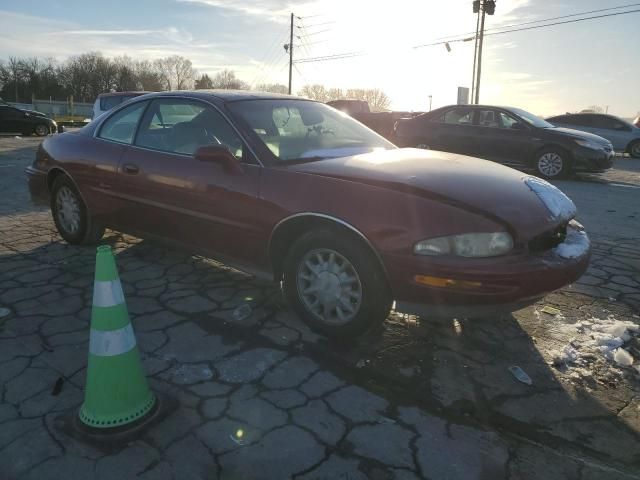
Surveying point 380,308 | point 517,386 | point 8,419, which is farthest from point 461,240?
point 8,419

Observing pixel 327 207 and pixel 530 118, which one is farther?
pixel 530 118

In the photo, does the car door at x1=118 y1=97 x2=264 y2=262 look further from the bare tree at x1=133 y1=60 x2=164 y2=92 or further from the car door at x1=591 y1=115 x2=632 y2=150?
the bare tree at x1=133 y1=60 x2=164 y2=92

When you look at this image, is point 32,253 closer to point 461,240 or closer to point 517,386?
point 461,240

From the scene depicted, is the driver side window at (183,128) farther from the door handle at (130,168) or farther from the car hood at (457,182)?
the car hood at (457,182)

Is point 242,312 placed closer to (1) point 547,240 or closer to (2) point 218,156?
(2) point 218,156

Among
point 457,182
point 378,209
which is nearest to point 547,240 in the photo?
point 457,182

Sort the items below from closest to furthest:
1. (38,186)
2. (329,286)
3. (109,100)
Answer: (329,286)
(38,186)
(109,100)

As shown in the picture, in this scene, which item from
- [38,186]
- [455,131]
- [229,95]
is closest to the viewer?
[229,95]

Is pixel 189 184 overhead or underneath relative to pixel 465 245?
overhead

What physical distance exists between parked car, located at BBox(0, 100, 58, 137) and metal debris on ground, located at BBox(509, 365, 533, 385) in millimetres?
21217

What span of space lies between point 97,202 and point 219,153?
1713mm

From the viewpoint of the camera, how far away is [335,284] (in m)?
2.88

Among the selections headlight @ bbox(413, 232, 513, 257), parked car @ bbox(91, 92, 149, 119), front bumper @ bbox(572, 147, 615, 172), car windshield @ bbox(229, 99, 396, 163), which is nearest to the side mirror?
car windshield @ bbox(229, 99, 396, 163)

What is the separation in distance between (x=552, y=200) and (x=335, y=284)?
4.77ft
